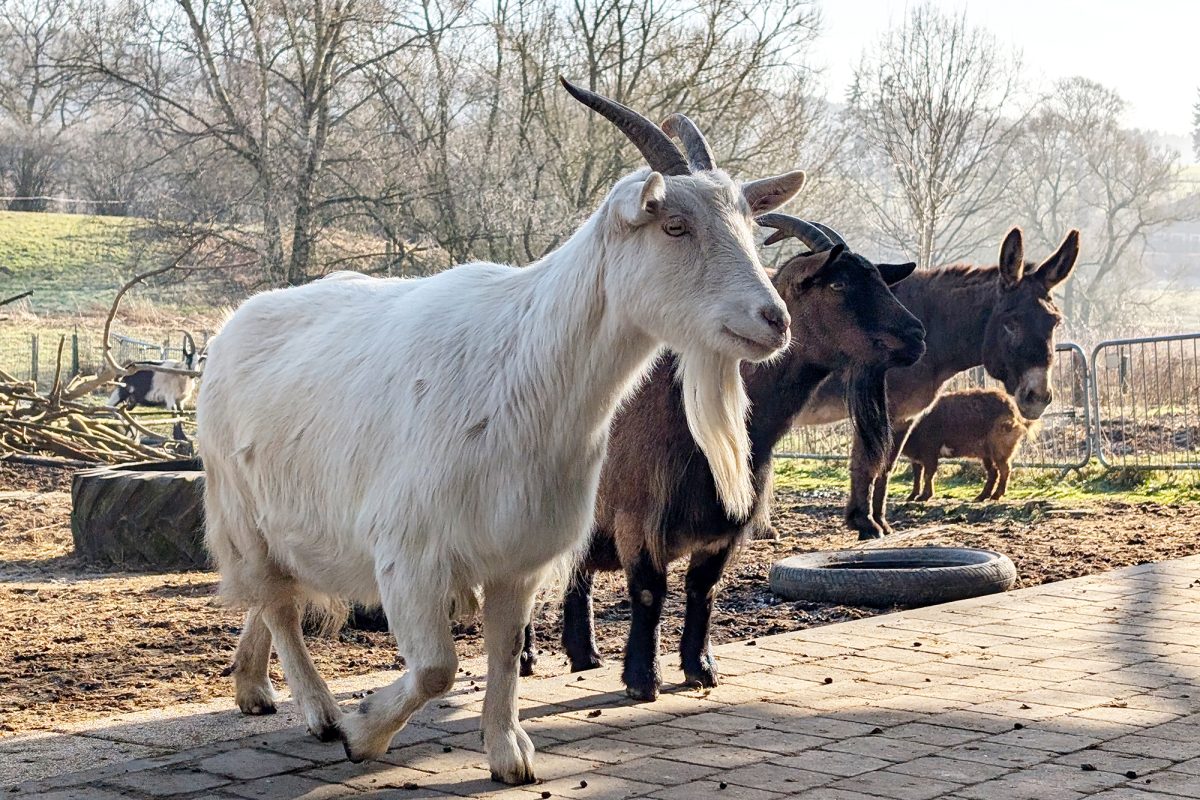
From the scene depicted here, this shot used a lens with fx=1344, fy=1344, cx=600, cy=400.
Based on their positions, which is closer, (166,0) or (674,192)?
(674,192)

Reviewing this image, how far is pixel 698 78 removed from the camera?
72.0 feet

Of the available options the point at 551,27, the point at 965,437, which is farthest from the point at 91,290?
the point at 965,437

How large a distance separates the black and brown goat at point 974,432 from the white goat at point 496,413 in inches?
303

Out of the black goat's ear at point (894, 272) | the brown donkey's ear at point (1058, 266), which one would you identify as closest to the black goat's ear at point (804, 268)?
the black goat's ear at point (894, 272)

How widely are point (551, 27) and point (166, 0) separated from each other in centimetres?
604

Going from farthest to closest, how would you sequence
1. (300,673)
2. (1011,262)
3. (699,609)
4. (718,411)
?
(1011,262), (699,609), (300,673), (718,411)

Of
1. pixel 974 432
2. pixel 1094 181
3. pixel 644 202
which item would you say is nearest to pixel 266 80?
pixel 974 432

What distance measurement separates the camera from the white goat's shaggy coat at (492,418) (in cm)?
385

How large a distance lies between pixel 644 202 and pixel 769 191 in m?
0.76

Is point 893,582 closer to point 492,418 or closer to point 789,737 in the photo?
point 789,737

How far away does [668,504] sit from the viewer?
525 cm

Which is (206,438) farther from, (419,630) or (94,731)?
(419,630)

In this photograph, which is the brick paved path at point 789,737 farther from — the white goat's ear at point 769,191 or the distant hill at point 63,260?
the distant hill at point 63,260

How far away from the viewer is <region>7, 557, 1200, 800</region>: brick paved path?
386cm
